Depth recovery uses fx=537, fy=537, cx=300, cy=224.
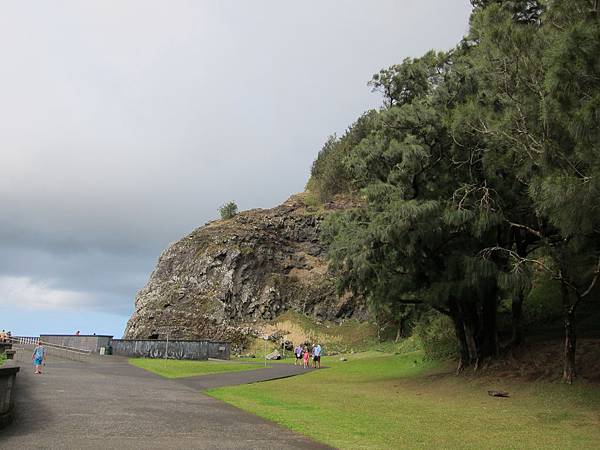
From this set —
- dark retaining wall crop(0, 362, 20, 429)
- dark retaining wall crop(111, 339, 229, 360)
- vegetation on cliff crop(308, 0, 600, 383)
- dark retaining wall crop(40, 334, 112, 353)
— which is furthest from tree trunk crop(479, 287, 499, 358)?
dark retaining wall crop(40, 334, 112, 353)

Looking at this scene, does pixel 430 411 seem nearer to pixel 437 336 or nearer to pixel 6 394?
pixel 6 394

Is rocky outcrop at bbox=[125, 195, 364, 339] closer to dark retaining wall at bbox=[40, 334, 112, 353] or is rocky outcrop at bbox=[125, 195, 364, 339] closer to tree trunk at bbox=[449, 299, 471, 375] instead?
dark retaining wall at bbox=[40, 334, 112, 353]

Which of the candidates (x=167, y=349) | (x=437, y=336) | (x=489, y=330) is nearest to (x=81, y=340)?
(x=167, y=349)

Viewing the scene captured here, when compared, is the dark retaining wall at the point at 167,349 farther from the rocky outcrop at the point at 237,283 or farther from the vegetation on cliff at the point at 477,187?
the vegetation on cliff at the point at 477,187

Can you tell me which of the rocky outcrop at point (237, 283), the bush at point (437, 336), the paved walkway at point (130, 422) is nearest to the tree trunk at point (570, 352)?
the bush at point (437, 336)

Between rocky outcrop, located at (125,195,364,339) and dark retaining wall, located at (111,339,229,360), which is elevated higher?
rocky outcrop, located at (125,195,364,339)

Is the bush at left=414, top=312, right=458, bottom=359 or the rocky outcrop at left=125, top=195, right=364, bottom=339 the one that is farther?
the rocky outcrop at left=125, top=195, right=364, bottom=339

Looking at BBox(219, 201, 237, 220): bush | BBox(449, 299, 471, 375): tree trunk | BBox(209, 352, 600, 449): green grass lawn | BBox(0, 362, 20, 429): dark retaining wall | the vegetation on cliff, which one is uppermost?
BBox(219, 201, 237, 220): bush

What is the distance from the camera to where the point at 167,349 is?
42.6 m

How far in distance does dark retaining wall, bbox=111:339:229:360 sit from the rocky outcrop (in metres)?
16.7

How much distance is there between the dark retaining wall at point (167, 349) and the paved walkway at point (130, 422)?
79.3 ft

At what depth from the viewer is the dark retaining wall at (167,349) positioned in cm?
4284

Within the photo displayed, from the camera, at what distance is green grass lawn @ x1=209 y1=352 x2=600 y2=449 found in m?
11.1

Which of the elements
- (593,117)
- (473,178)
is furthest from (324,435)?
(473,178)
